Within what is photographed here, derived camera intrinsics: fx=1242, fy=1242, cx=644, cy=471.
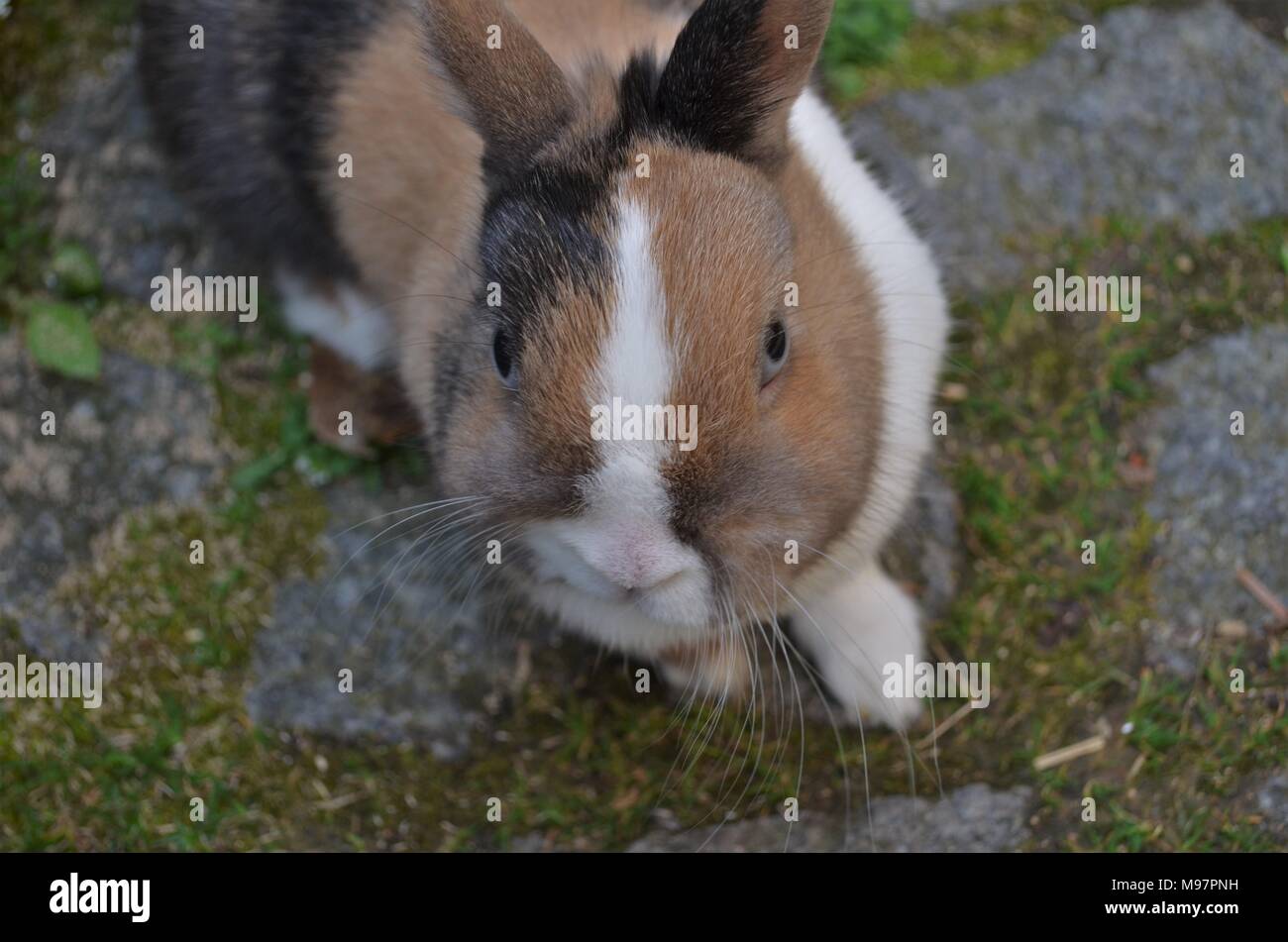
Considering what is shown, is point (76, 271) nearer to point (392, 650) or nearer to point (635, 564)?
point (392, 650)

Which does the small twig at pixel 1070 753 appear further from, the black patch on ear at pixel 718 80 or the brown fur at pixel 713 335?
the black patch on ear at pixel 718 80

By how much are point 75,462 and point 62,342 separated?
410mm

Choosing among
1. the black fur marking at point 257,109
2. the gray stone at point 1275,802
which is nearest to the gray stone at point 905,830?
the gray stone at point 1275,802

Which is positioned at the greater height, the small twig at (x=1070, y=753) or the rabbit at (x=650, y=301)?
the rabbit at (x=650, y=301)

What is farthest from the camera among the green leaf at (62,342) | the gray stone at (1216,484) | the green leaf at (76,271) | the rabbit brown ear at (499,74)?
the green leaf at (76,271)

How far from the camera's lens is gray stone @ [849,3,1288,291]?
4.14m

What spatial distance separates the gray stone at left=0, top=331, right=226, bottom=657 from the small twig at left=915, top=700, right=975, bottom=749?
7.89ft

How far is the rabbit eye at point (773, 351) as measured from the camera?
2.56 meters

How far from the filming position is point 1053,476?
391 cm

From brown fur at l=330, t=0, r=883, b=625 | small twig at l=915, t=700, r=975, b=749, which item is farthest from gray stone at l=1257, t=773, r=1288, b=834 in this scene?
brown fur at l=330, t=0, r=883, b=625

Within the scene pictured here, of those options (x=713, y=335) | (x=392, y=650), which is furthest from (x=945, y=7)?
(x=392, y=650)

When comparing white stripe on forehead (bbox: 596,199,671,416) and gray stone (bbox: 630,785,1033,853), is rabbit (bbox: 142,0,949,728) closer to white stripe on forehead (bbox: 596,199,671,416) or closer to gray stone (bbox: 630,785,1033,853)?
white stripe on forehead (bbox: 596,199,671,416)

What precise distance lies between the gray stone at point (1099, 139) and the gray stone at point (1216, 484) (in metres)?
0.53

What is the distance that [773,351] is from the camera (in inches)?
102
